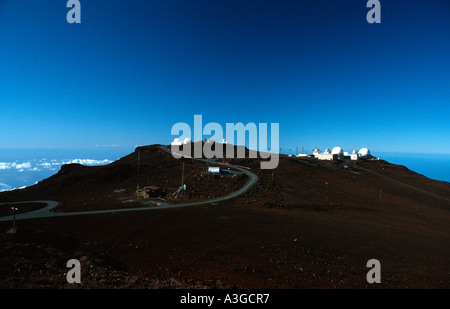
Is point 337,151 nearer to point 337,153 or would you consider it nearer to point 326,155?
point 337,153

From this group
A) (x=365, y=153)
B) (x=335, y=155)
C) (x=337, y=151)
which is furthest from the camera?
(x=365, y=153)

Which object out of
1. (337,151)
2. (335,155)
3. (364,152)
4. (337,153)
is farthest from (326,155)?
(364,152)

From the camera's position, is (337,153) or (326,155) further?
(337,153)

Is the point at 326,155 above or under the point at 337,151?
under

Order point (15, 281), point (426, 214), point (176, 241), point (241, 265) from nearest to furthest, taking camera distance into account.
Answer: point (15, 281)
point (241, 265)
point (176, 241)
point (426, 214)

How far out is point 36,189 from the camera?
4322 cm

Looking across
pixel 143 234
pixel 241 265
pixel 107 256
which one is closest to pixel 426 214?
pixel 241 265

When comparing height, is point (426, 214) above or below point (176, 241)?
below

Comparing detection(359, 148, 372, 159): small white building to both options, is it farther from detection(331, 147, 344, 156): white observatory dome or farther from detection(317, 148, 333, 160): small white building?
detection(317, 148, 333, 160): small white building

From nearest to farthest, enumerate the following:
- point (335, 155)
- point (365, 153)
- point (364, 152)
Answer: point (335, 155), point (365, 153), point (364, 152)

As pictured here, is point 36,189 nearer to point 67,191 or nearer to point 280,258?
point 67,191

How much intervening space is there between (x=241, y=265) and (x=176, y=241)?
594 centimetres

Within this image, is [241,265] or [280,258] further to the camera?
[280,258]
